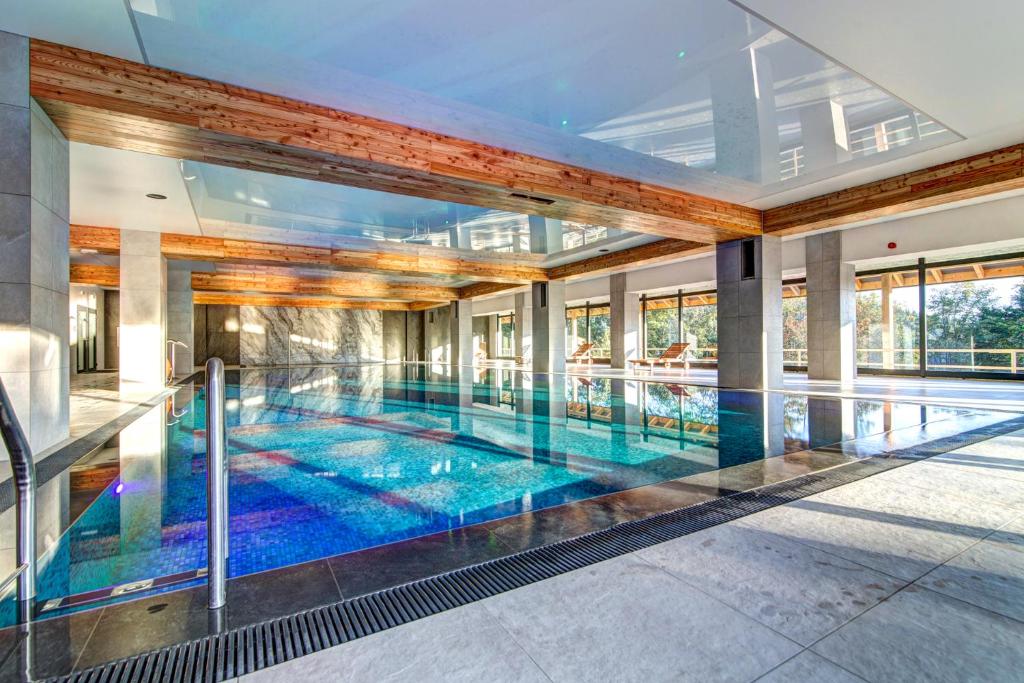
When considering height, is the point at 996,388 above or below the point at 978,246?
below

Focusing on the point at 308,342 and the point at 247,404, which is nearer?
the point at 247,404

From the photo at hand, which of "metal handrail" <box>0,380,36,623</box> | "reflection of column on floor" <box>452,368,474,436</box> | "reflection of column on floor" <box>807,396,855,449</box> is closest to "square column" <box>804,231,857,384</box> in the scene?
"reflection of column on floor" <box>807,396,855,449</box>

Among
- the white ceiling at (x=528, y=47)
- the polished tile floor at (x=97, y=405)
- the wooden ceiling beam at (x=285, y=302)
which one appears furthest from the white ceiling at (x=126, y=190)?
the wooden ceiling beam at (x=285, y=302)

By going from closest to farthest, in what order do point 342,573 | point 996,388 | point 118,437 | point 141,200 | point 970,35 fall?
point 342,573, point 970,35, point 118,437, point 141,200, point 996,388

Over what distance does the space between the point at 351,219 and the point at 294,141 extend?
4.59 m

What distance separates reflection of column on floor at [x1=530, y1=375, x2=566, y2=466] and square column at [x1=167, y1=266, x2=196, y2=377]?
11.7 metres

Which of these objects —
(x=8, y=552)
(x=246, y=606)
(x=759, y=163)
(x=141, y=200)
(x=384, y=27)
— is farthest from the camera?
(x=141, y=200)

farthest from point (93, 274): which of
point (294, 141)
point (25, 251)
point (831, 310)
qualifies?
point (831, 310)

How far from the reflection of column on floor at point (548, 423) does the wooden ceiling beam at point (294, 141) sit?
2.97 metres

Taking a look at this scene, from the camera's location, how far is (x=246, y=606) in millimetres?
1746

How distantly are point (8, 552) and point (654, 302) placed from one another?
59.6 ft

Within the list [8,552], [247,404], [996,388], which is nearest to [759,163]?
[996,388]

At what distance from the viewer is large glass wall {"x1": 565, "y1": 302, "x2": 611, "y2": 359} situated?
2225 cm

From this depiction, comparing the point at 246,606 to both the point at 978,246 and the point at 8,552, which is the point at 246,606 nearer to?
the point at 8,552
